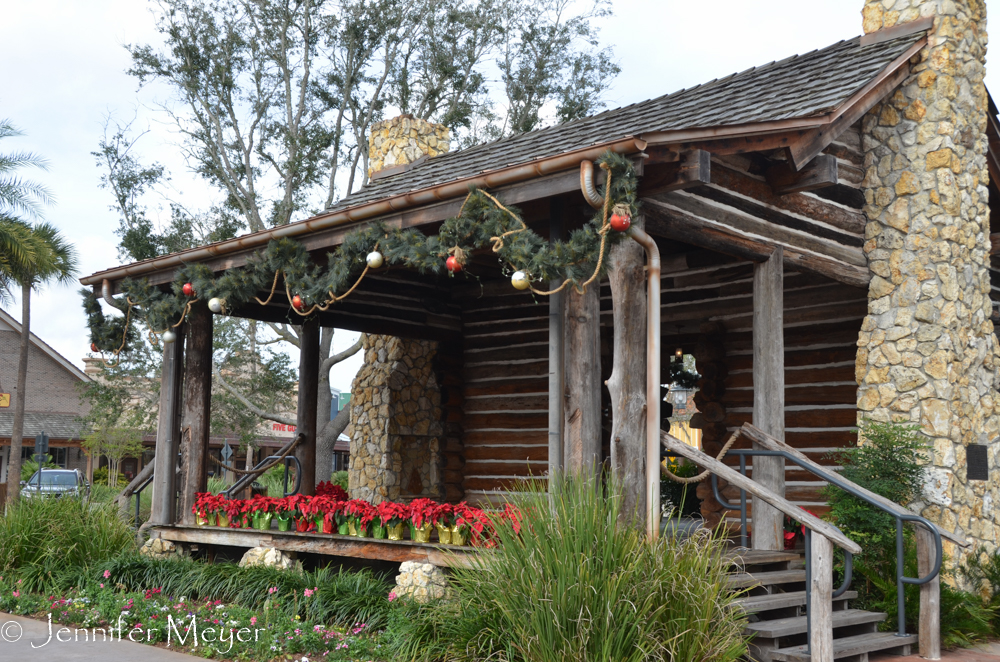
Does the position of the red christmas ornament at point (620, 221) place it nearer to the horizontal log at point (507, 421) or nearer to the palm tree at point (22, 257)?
the horizontal log at point (507, 421)

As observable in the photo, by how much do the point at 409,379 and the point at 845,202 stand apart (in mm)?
6383

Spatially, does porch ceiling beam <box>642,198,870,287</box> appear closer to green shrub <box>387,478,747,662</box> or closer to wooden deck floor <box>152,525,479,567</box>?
green shrub <box>387,478,747,662</box>

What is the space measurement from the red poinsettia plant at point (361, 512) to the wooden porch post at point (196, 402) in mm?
2366

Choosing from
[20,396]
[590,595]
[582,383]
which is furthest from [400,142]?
[20,396]

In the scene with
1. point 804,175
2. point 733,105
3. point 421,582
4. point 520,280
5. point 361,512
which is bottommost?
point 421,582

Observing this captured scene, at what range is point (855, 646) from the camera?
243 inches

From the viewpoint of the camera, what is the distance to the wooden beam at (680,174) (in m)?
6.01

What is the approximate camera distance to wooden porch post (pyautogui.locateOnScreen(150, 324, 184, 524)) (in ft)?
32.1

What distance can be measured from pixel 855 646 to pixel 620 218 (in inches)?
128

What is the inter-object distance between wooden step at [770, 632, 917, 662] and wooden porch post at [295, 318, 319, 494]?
6.89 metres

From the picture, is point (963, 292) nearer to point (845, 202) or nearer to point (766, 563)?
point (845, 202)

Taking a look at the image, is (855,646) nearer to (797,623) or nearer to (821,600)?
(797,623)

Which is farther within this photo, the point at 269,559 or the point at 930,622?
the point at 269,559
